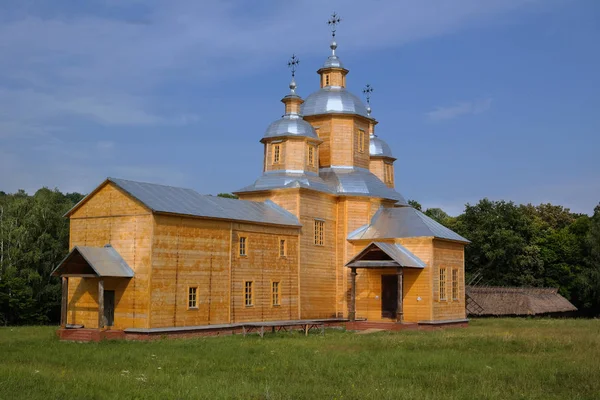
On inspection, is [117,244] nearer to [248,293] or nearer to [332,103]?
[248,293]

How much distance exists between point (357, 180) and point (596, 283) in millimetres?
22921

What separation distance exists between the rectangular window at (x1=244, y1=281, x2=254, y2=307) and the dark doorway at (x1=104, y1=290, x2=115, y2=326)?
572 centimetres

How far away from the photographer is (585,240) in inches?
2053

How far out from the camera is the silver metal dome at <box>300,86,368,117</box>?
129 feet

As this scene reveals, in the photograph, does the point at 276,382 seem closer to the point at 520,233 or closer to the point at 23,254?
the point at 23,254

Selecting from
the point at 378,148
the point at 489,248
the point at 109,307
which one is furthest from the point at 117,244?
the point at 489,248

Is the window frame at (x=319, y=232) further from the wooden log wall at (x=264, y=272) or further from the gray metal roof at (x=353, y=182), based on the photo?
the gray metal roof at (x=353, y=182)

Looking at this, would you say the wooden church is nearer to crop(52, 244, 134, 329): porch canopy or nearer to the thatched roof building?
crop(52, 244, 134, 329): porch canopy

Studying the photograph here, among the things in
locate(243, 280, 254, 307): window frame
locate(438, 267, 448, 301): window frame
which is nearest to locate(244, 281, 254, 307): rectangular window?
locate(243, 280, 254, 307): window frame

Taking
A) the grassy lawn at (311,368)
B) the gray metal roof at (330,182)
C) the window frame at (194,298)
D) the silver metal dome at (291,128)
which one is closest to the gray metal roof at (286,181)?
the gray metal roof at (330,182)

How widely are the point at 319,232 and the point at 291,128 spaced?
18.3 ft

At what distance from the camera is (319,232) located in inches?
1411

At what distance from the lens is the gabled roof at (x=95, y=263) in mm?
26469

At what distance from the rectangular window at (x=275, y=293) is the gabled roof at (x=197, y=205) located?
2822 mm
